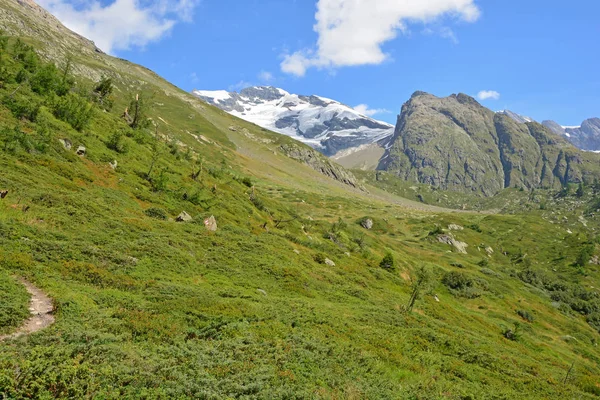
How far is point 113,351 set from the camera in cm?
1460

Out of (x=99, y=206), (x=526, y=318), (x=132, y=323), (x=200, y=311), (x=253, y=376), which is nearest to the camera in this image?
(x=253, y=376)

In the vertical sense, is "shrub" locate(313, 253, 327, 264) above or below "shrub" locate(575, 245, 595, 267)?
below

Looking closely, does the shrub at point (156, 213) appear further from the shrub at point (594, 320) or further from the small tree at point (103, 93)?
the shrub at point (594, 320)

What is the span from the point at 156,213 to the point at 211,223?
23.0 ft

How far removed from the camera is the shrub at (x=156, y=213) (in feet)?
148

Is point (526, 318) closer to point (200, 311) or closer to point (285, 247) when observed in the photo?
point (285, 247)

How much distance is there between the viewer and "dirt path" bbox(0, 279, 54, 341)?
15445 mm

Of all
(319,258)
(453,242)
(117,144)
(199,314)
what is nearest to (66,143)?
(117,144)

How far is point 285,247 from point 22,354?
3730cm

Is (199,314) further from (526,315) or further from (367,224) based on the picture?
(367,224)

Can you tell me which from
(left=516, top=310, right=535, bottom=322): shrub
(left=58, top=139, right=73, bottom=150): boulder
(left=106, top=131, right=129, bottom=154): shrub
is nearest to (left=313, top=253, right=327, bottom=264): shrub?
(left=106, top=131, right=129, bottom=154): shrub

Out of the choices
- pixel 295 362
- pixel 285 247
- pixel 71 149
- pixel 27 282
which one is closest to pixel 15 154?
pixel 71 149

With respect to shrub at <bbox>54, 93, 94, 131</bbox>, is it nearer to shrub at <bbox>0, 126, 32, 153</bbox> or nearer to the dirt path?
shrub at <bbox>0, 126, 32, 153</bbox>

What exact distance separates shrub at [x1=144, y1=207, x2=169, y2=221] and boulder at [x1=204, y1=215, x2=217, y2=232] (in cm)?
497
